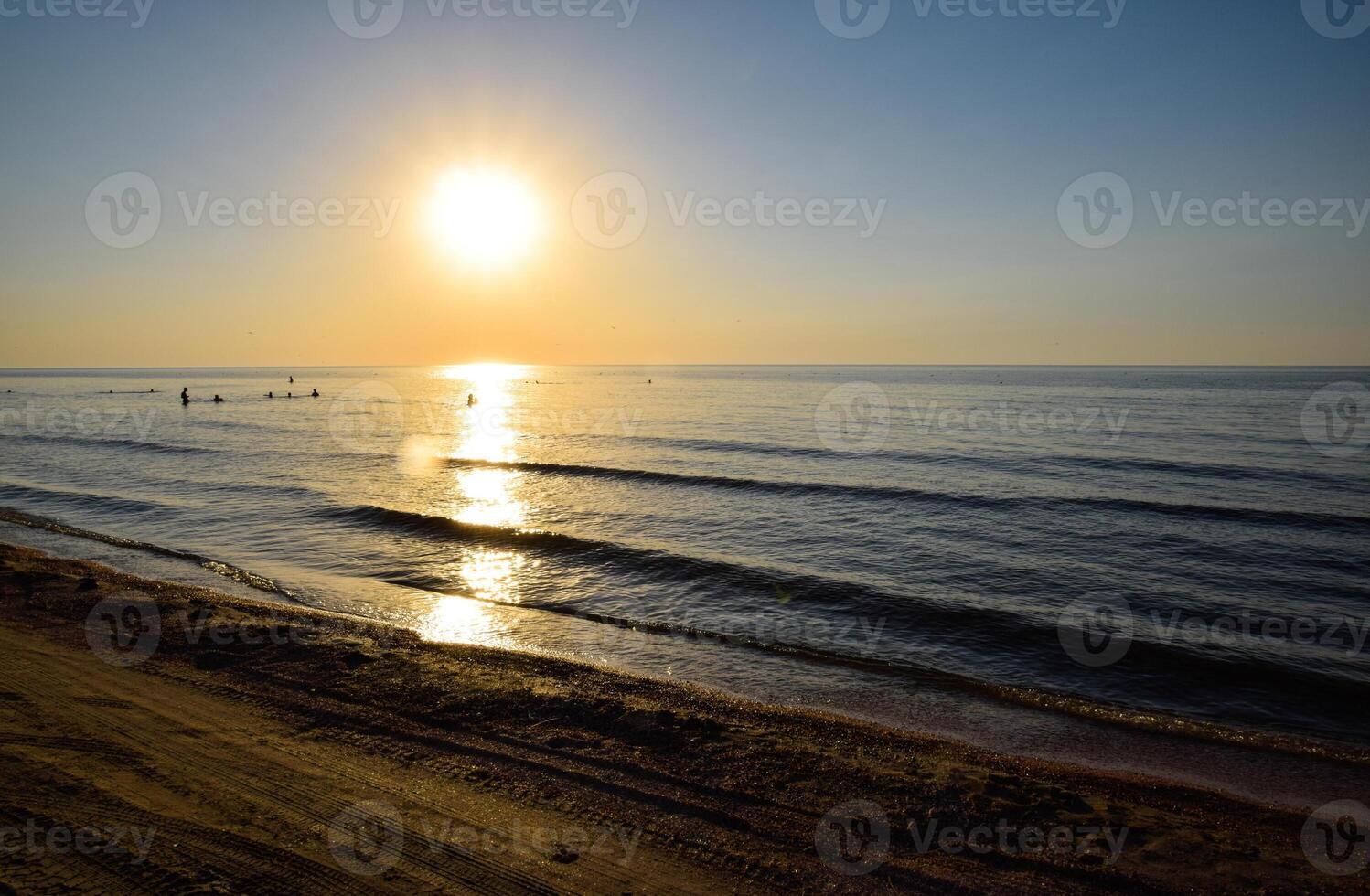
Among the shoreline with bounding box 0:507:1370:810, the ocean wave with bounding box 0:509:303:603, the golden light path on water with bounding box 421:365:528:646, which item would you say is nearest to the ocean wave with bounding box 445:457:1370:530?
the golden light path on water with bounding box 421:365:528:646

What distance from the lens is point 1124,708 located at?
428 inches

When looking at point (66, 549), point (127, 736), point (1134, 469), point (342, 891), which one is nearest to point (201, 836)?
point (342, 891)

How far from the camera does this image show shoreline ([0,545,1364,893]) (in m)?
6.03

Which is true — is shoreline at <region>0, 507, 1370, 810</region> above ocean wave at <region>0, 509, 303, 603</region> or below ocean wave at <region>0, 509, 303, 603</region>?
below

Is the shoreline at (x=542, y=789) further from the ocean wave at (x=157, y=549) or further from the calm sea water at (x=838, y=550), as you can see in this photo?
the ocean wave at (x=157, y=549)

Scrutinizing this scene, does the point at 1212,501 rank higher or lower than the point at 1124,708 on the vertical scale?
higher

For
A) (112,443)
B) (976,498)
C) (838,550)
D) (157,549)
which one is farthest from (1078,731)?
(112,443)

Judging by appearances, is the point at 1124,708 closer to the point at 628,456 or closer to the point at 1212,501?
the point at 1212,501

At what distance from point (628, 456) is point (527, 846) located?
1294 inches

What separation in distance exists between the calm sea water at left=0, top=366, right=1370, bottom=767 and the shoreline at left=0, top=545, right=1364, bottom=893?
8.48 ft

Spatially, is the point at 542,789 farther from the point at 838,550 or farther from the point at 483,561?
the point at 838,550

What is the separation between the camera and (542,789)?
7.33 meters

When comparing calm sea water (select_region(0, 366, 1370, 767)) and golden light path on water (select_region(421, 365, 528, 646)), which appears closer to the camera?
calm sea water (select_region(0, 366, 1370, 767))

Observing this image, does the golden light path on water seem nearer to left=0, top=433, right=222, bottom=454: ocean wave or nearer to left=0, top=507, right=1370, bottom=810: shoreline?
left=0, top=507, right=1370, bottom=810: shoreline
